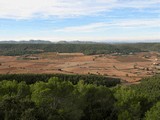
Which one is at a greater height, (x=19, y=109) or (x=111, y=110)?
(x=19, y=109)

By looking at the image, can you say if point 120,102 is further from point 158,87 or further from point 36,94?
point 158,87

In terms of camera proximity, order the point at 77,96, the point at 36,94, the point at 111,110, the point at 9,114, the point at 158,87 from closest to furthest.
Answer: the point at 9,114 < the point at 36,94 < the point at 77,96 < the point at 111,110 < the point at 158,87

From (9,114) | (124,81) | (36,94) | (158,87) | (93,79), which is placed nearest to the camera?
(9,114)

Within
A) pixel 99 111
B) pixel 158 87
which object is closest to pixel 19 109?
pixel 99 111

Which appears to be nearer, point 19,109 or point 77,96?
point 19,109

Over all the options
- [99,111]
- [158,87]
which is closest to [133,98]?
[99,111]

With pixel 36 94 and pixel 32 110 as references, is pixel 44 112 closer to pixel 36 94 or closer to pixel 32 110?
pixel 32 110
